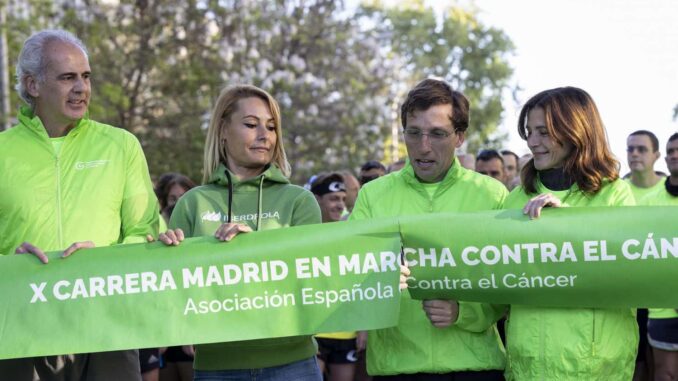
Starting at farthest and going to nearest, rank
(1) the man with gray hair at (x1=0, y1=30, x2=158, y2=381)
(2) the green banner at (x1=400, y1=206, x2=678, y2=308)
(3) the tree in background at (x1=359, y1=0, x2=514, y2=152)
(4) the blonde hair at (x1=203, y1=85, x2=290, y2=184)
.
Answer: (3) the tree in background at (x1=359, y1=0, x2=514, y2=152), (4) the blonde hair at (x1=203, y1=85, x2=290, y2=184), (1) the man with gray hair at (x1=0, y1=30, x2=158, y2=381), (2) the green banner at (x1=400, y1=206, x2=678, y2=308)

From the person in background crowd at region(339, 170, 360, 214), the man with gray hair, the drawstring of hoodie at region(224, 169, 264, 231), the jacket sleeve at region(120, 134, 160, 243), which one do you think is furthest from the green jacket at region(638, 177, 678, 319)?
the man with gray hair

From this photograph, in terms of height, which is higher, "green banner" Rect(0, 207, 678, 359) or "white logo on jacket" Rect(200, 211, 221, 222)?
"white logo on jacket" Rect(200, 211, 221, 222)

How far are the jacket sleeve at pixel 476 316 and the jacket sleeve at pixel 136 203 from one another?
155cm

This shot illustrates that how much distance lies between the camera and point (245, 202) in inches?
189

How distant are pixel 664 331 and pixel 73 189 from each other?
547cm

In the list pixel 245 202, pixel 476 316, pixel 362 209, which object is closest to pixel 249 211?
pixel 245 202

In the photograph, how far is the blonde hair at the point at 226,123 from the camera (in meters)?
4.95

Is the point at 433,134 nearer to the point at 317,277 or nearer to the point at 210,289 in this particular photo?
the point at 317,277

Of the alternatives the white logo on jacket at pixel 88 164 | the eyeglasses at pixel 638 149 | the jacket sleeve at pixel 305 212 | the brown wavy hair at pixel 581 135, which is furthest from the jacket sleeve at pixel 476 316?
the eyeglasses at pixel 638 149

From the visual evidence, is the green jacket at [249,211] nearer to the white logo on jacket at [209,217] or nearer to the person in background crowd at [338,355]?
the white logo on jacket at [209,217]

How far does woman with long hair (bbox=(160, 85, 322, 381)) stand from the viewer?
4.61m

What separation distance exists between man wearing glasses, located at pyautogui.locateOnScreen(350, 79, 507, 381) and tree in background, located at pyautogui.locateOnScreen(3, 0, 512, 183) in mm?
13710

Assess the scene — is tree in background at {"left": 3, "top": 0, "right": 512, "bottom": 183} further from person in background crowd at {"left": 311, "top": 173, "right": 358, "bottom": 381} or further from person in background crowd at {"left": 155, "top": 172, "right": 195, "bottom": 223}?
person in background crowd at {"left": 311, "top": 173, "right": 358, "bottom": 381}

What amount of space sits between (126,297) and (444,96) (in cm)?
180
